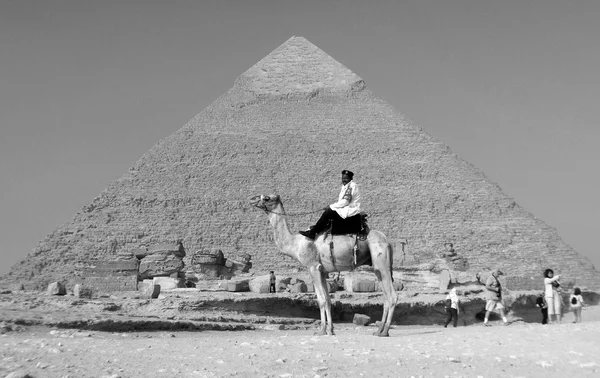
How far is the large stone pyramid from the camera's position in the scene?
7075 centimetres

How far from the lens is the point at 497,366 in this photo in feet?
19.9

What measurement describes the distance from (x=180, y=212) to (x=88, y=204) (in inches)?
297

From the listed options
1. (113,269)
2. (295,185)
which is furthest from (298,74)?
(113,269)

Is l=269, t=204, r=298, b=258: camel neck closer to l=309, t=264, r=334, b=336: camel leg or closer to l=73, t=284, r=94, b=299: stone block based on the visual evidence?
l=309, t=264, r=334, b=336: camel leg

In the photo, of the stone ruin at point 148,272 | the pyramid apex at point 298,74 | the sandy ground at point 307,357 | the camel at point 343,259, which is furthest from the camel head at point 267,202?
the pyramid apex at point 298,74

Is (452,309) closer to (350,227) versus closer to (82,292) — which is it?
(350,227)

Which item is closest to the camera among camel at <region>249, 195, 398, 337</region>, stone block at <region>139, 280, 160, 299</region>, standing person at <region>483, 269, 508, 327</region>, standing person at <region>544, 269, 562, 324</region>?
camel at <region>249, 195, 398, 337</region>

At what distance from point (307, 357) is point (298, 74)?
276 ft

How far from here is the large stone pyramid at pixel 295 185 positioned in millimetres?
70750

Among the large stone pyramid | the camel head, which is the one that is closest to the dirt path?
the camel head

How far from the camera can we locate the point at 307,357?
6.05 m

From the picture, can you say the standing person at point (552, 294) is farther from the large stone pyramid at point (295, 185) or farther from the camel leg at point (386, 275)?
the large stone pyramid at point (295, 185)

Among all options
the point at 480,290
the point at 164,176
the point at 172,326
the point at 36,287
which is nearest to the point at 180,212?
the point at 164,176

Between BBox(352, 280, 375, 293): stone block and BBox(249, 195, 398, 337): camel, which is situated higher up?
BBox(249, 195, 398, 337): camel
